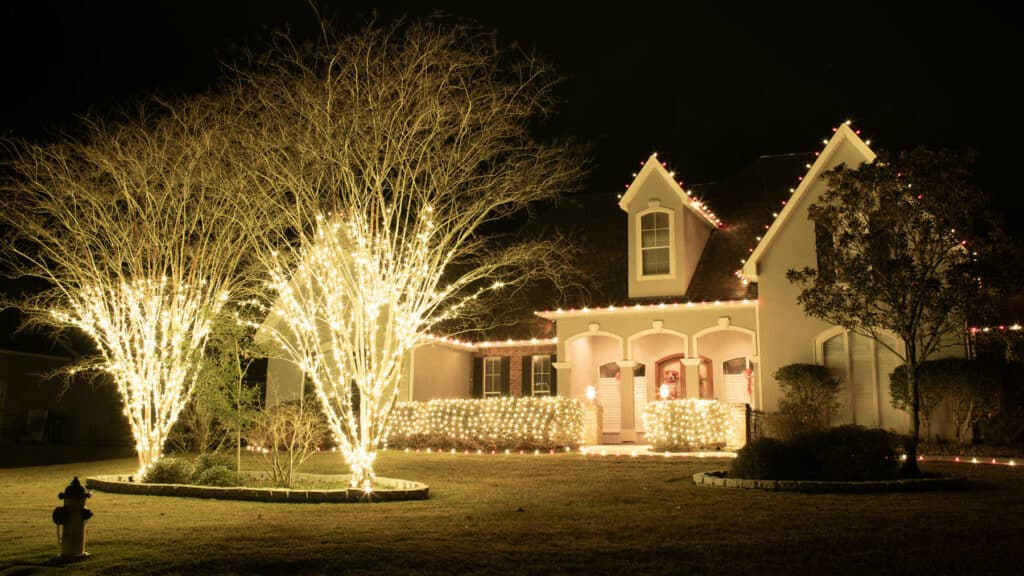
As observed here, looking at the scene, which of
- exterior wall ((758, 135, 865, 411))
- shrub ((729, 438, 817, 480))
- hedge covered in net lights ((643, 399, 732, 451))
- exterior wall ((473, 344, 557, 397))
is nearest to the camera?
shrub ((729, 438, 817, 480))

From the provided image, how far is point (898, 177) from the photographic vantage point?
14023mm

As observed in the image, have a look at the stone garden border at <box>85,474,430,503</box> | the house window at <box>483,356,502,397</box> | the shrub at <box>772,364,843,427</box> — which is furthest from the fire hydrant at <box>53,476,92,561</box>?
the house window at <box>483,356,502,397</box>

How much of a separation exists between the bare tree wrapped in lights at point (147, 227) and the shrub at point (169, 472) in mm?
645

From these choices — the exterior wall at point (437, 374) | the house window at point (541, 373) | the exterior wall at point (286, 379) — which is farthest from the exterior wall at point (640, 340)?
the exterior wall at point (286, 379)

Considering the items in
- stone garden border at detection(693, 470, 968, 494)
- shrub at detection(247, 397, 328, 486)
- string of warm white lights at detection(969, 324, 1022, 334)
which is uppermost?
string of warm white lights at detection(969, 324, 1022, 334)

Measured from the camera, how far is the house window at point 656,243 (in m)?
21.8

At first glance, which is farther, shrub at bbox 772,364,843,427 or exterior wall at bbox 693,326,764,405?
exterior wall at bbox 693,326,764,405

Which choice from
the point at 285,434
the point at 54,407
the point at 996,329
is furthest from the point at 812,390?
the point at 54,407

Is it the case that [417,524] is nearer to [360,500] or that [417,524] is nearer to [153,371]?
[360,500]

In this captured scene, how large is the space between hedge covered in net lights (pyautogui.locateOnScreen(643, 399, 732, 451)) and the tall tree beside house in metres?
5.07

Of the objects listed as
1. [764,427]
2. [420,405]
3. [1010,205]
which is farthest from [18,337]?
[1010,205]

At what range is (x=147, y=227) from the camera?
15.1 m

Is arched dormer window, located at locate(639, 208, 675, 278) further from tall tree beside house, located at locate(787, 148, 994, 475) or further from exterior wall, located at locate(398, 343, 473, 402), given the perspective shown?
tall tree beside house, located at locate(787, 148, 994, 475)

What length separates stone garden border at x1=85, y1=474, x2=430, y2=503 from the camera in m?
12.0
